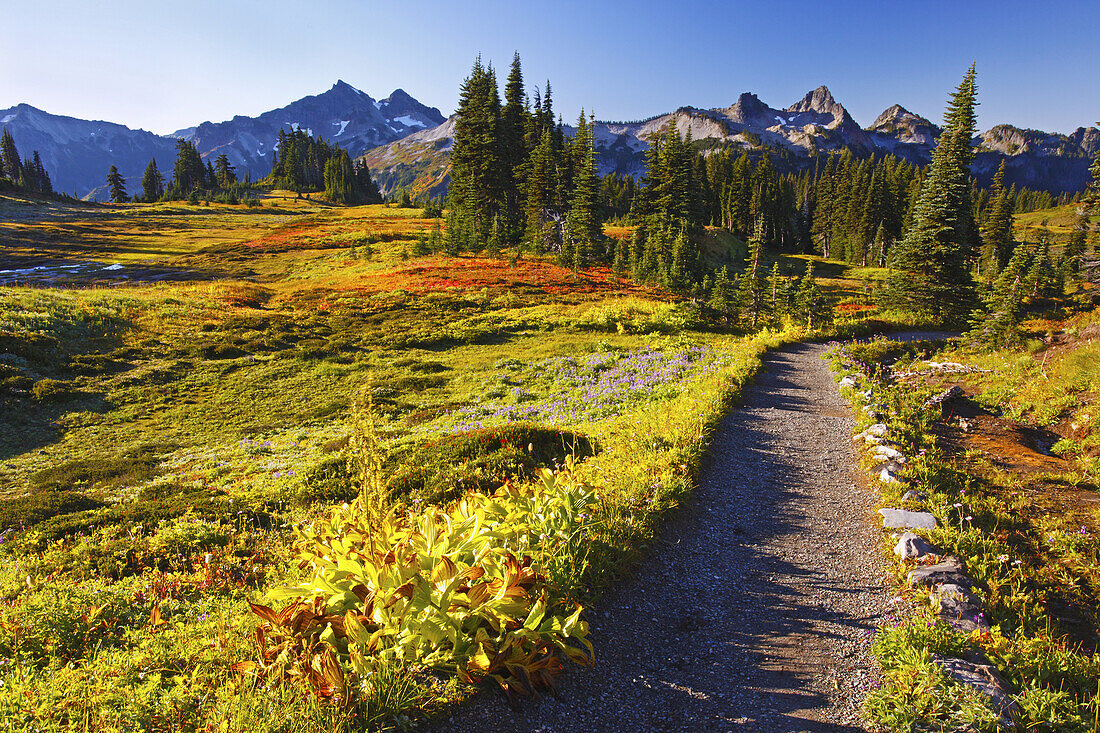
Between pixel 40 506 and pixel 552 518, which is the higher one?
pixel 552 518

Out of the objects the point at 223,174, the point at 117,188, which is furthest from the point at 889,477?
the point at 223,174

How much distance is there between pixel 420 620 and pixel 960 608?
4356 millimetres

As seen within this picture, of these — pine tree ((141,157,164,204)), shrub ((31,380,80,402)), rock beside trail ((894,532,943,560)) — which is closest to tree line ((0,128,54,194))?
pine tree ((141,157,164,204))

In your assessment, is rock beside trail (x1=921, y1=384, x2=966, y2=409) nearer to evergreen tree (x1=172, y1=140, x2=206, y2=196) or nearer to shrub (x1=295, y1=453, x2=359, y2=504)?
shrub (x1=295, y1=453, x2=359, y2=504)

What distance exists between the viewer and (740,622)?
4172 millimetres

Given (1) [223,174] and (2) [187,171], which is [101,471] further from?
(1) [223,174]

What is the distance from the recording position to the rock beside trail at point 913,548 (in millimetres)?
4922

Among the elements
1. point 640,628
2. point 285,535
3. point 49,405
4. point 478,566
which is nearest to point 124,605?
point 285,535

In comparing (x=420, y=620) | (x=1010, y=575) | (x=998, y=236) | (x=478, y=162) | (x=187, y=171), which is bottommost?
(x=1010, y=575)

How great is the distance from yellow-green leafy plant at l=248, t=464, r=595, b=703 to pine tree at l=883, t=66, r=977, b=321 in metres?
31.1

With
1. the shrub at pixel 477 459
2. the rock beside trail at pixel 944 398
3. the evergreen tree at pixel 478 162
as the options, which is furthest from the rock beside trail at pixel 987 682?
the evergreen tree at pixel 478 162

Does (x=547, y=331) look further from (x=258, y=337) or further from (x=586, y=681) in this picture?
(x=586, y=681)

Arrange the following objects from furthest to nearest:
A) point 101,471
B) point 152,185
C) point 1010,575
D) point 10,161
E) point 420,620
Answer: point 152,185 → point 10,161 → point 101,471 → point 1010,575 → point 420,620

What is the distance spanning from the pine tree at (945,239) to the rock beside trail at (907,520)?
26.6m
